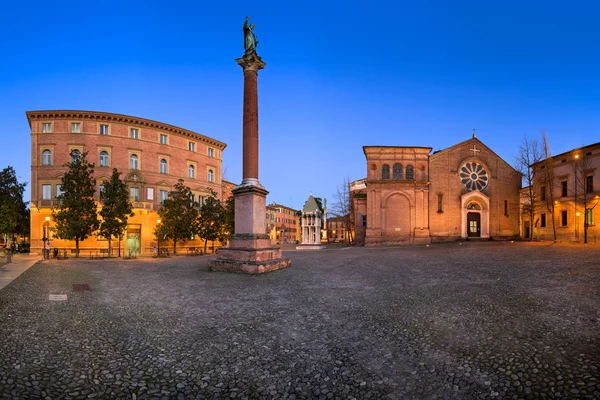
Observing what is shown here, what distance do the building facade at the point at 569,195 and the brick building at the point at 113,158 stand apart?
43840 mm

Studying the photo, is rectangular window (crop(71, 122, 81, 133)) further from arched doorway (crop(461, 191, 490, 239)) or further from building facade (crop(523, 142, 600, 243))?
building facade (crop(523, 142, 600, 243))

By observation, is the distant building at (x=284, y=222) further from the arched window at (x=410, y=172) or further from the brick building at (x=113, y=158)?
the arched window at (x=410, y=172)

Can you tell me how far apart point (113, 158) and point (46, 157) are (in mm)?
6594

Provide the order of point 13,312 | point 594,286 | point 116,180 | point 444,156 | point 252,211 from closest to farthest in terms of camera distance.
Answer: point 13,312 < point 594,286 < point 252,211 < point 116,180 < point 444,156

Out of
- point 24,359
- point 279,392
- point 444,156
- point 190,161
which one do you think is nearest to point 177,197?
point 190,161

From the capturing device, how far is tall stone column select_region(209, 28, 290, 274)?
14.6 meters

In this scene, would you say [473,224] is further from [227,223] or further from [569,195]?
[227,223]

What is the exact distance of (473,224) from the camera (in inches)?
1678

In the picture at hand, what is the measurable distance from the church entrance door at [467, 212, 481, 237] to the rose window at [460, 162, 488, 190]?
12.2ft

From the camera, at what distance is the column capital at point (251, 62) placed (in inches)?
643

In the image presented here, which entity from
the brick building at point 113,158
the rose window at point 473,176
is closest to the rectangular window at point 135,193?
the brick building at point 113,158

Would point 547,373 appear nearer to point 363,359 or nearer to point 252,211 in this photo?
point 363,359

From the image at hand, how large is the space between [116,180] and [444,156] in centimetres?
3832

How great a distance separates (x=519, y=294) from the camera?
29.4 feet
